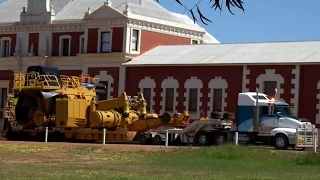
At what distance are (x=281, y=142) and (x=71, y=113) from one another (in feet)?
39.7

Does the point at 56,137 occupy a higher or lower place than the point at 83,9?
lower

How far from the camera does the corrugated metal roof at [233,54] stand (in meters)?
49.6

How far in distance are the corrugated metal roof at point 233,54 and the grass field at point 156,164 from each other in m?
18.0

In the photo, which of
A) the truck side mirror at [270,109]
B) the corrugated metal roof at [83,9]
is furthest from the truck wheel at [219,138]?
the corrugated metal roof at [83,9]

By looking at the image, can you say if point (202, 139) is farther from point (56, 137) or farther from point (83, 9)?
point (83, 9)

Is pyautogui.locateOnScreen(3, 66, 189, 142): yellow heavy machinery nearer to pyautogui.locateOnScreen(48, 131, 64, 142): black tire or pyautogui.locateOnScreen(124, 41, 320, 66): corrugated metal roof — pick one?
pyautogui.locateOnScreen(48, 131, 64, 142): black tire

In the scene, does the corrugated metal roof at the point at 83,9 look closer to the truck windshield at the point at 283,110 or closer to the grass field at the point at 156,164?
the truck windshield at the point at 283,110

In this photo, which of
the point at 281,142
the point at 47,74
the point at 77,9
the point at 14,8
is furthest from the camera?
the point at 14,8

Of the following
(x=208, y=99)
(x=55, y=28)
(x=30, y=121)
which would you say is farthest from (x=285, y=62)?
(x=55, y=28)

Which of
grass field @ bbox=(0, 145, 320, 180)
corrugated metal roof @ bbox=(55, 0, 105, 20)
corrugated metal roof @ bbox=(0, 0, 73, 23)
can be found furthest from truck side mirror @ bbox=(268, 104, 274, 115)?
corrugated metal roof @ bbox=(0, 0, 73, 23)

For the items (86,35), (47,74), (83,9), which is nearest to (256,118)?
(47,74)

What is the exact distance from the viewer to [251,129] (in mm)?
42094

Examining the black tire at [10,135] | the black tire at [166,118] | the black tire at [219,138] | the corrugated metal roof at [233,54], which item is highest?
the corrugated metal roof at [233,54]

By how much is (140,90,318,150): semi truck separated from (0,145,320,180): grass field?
8935 millimetres
